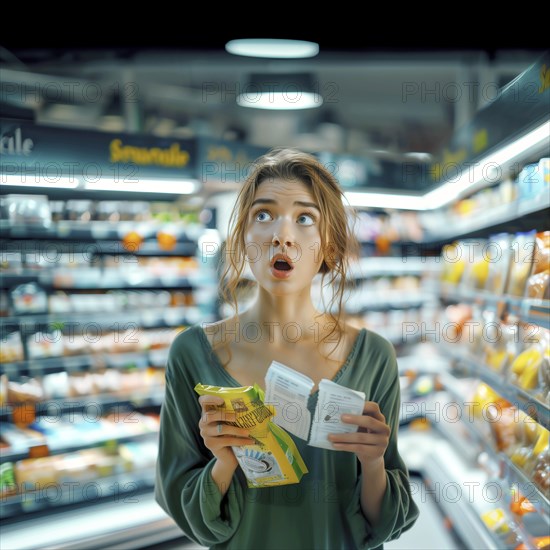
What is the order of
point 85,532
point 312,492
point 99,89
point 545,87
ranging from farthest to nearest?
point 99,89, point 85,532, point 545,87, point 312,492

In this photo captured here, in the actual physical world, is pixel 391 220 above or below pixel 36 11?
below

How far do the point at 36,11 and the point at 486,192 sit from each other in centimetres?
270

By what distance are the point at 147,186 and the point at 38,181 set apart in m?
0.73

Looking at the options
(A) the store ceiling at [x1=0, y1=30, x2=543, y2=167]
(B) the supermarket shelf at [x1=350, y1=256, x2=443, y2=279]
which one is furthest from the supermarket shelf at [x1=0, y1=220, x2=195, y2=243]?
(B) the supermarket shelf at [x1=350, y1=256, x2=443, y2=279]

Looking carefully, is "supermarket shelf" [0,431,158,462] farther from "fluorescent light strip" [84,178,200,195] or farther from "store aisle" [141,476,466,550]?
"fluorescent light strip" [84,178,200,195]

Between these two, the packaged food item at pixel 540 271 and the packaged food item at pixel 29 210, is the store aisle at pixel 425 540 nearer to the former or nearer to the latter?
the packaged food item at pixel 540 271

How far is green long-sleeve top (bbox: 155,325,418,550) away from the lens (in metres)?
1.52

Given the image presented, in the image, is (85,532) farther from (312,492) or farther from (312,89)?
(312,89)

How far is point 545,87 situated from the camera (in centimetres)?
219

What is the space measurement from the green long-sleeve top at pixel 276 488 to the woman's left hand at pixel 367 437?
11 cm

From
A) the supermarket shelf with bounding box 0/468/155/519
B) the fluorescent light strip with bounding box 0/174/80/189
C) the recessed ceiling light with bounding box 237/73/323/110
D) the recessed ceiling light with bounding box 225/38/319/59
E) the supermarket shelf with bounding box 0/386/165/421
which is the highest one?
the recessed ceiling light with bounding box 237/73/323/110

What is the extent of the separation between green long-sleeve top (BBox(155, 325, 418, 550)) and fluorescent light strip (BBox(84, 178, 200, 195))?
8.49 ft

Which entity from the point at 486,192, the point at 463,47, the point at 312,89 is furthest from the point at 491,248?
the point at 312,89

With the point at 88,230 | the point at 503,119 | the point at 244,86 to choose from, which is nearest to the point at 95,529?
the point at 88,230
